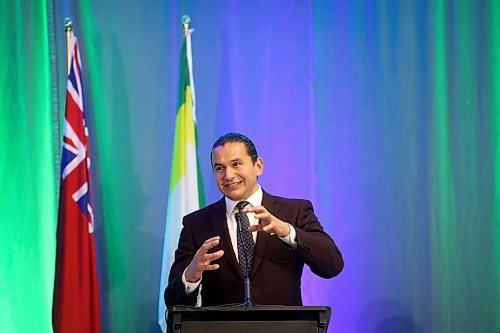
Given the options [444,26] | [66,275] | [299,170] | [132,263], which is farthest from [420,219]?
[66,275]

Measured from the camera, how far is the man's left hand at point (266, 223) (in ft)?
7.49

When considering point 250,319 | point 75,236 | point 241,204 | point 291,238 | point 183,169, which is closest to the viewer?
point 250,319

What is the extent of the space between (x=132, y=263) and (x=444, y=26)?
7.81 ft

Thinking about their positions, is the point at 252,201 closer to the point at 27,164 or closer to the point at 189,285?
the point at 189,285

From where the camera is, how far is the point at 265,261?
2.78 m

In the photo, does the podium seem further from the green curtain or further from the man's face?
the green curtain

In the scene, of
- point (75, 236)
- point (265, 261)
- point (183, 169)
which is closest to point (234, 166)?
point (265, 261)

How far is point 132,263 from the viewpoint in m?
4.20

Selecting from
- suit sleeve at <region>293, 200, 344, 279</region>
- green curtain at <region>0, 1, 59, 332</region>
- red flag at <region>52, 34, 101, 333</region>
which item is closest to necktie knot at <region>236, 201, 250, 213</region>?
suit sleeve at <region>293, 200, 344, 279</region>

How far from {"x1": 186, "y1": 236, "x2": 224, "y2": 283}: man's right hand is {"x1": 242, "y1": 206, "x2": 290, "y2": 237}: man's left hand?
15 centimetres

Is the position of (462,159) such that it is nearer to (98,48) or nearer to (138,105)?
(138,105)

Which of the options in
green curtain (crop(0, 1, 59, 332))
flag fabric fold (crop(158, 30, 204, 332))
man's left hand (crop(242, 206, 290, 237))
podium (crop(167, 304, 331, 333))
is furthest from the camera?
green curtain (crop(0, 1, 59, 332))

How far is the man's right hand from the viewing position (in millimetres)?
2287

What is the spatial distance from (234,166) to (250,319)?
2.99ft
